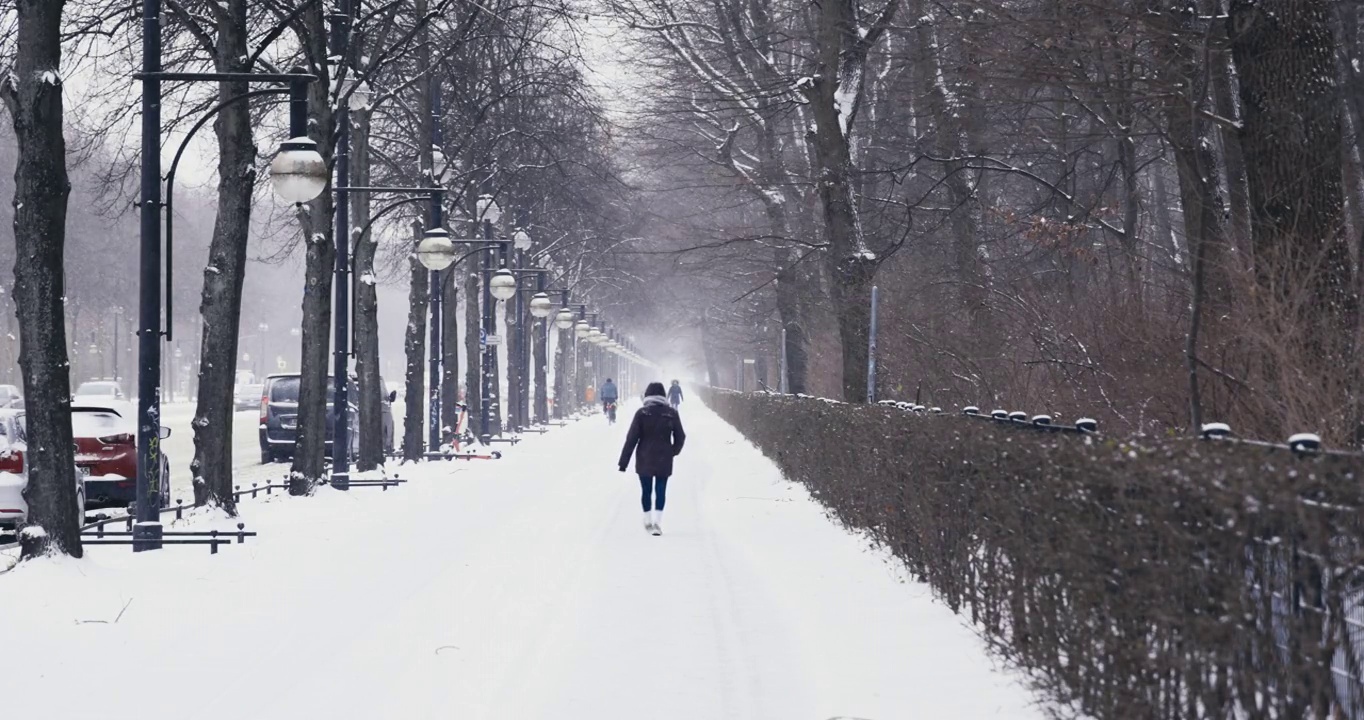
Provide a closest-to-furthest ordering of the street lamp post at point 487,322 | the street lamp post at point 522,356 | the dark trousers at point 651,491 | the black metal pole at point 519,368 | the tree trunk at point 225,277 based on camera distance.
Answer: the tree trunk at point 225,277 < the dark trousers at point 651,491 < the street lamp post at point 487,322 < the street lamp post at point 522,356 < the black metal pole at point 519,368

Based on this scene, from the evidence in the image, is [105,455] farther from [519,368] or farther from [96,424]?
[519,368]

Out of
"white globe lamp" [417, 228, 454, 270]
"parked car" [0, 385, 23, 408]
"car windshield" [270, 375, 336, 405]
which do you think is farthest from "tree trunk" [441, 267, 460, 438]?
"parked car" [0, 385, 23, 408]

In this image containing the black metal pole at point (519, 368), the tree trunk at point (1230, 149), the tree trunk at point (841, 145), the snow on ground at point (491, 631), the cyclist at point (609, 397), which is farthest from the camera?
the cyclist at point (609, 397)

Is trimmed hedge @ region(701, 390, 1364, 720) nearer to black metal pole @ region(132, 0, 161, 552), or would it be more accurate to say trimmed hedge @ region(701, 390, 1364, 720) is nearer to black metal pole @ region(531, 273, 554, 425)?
black metal pole @ region(132, 0, 161, 552)

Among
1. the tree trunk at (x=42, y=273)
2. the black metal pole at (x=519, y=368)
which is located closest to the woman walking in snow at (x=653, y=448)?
the tree trunk at (x=42, y=273)

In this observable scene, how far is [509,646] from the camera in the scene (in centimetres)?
857

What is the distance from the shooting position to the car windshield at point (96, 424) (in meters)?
17.0

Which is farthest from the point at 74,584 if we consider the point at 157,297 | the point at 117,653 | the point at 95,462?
the point at 95,462

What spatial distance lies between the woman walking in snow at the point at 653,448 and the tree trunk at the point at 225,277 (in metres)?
4.13

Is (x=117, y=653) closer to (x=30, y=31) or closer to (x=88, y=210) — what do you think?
(x=30, y=31)

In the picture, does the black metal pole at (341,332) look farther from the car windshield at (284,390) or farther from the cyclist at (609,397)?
the cyclist at (609,397)

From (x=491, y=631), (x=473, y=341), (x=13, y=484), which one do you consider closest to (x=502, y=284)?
(x=473, y=341)

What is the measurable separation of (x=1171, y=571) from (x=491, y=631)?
16.4 ft

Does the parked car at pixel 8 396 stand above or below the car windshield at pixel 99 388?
below
